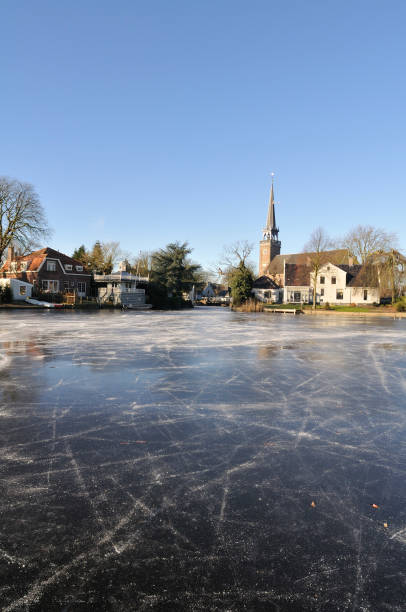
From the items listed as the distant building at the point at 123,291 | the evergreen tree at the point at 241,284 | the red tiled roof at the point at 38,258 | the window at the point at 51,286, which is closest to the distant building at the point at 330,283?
the evergreen tree at the point at 241,284

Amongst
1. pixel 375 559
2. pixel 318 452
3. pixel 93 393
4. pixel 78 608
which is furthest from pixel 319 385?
pixel 78 608

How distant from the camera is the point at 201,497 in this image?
3494mm

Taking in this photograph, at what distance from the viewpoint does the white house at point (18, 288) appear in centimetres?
4541

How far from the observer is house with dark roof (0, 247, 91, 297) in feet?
166

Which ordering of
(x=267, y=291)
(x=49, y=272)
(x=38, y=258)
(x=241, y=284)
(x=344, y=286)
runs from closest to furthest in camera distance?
(x=241, y=284), (x=49, y=272), (x=38, y=258), (x=344, y=286), (x=267, y=291)

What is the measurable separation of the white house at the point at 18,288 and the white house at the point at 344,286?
44.3 metres

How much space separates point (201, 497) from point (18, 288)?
162 ft

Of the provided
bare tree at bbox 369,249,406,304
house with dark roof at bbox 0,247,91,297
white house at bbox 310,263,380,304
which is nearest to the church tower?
white house at bbox 310,263,380,304

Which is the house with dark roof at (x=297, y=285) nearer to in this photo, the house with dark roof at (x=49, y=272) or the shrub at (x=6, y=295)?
the house with dark roof at (x=49, y=272)

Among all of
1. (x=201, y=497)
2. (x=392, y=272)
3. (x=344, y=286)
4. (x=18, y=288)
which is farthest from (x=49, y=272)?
(x=201, y=497)

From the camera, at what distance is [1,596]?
2.34 meters

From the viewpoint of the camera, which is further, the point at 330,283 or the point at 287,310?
the point at 330,283

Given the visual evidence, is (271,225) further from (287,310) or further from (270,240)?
(287,310)

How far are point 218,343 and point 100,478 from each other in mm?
11624
